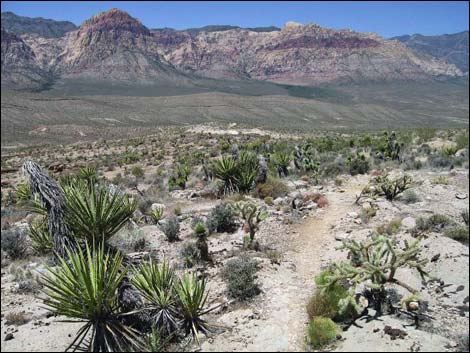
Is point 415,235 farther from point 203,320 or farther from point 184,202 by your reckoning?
point 184,202

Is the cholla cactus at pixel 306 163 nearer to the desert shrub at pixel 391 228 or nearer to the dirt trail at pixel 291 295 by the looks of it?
the dirt trail at pixel 291 295

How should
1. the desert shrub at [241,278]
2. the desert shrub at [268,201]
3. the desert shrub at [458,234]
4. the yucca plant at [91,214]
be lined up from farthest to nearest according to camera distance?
the desert shrub at [268,201]
the desert shrub at [458,234]
the desert shrub at [241,278]
the yucca plant at [91,214]

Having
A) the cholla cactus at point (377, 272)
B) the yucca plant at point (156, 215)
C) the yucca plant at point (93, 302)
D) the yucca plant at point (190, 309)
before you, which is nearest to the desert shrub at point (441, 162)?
the cholla cactus at point (377, 272)

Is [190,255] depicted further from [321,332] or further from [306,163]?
[306,163]

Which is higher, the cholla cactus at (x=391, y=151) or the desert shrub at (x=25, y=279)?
the cholla cactus at (x=391, y=151)

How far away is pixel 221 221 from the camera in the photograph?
11.4 metres

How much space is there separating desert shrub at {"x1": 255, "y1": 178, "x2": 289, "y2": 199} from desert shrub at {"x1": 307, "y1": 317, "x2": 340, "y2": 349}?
8021 mm

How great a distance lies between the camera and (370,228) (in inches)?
405

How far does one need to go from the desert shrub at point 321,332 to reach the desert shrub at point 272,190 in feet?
26.3

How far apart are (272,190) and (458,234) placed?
680 cm

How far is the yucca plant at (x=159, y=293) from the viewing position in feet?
21.4

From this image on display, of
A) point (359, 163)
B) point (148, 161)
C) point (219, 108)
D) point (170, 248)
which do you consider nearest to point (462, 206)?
point (359, 163)

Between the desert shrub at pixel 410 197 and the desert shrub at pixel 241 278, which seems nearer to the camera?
the desert shrub at pixel 241 278

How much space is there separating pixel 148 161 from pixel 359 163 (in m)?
18.1
